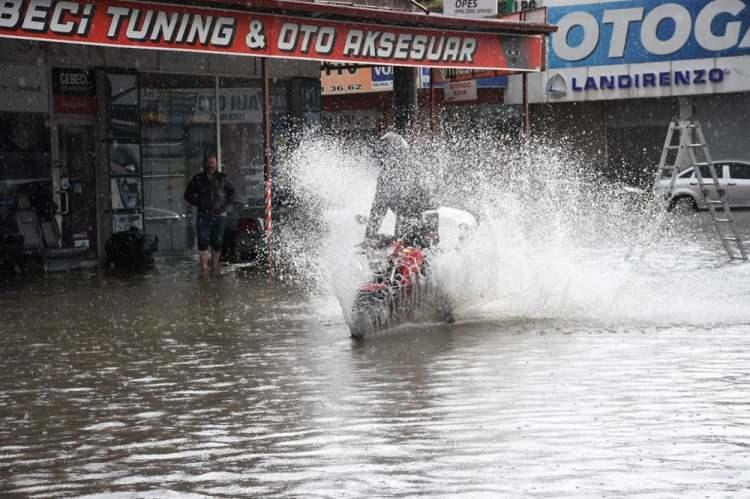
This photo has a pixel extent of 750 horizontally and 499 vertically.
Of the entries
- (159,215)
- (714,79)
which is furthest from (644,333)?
(714,79)

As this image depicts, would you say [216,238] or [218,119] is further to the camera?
[218,119]

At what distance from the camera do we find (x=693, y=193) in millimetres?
38062

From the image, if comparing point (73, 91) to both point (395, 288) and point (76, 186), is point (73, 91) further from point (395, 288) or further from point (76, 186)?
point (395, 288)

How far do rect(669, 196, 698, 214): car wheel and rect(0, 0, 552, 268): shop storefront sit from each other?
15.2 meters

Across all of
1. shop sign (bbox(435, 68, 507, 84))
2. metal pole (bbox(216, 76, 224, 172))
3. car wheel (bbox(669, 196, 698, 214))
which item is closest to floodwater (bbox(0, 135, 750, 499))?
metal pole (bbox(216, 76, 224, 172))

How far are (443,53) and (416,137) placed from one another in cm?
354

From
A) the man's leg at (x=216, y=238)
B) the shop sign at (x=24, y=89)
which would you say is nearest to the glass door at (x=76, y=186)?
the shop sign at (x=24, y=89)

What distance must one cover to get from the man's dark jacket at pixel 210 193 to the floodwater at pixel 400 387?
3451 mm

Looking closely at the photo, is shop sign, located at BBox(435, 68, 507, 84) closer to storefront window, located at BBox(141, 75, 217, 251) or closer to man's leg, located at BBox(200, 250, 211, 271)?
storefront window, located at BBox(141, 75, 217, 251)

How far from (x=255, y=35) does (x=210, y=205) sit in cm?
349

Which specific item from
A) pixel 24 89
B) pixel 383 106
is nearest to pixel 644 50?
pixel 383 106

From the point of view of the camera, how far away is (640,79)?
42.7m

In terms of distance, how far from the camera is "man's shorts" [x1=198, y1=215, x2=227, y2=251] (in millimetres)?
21062

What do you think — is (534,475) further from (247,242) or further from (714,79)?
(714,79)
